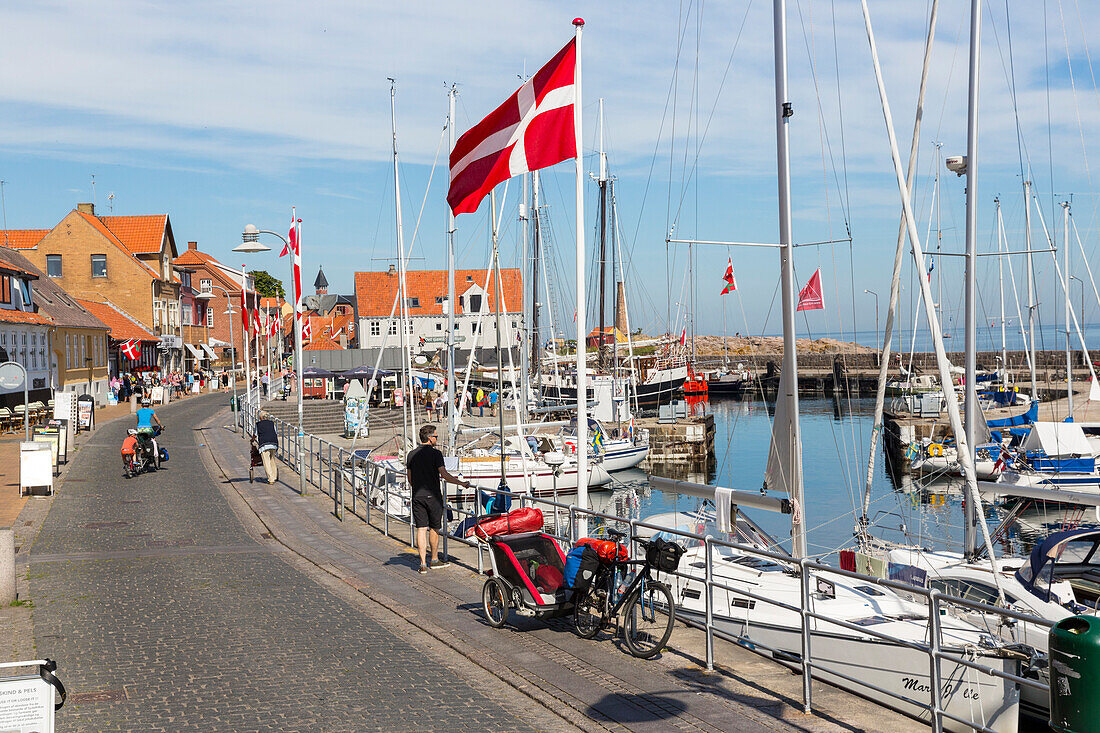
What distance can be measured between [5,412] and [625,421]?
87.8 feet

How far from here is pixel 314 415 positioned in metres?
48.4

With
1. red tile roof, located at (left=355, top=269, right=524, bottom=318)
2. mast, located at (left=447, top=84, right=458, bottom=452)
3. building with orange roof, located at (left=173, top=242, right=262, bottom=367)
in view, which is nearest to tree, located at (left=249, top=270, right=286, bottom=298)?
building with orange roof, located at (left=173, top=242, right=262, bottom=367)

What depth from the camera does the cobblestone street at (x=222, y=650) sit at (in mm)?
7133

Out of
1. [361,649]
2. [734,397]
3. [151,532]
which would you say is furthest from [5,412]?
[734,397]

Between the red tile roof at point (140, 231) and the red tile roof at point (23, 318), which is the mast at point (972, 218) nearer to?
the red tile roof at point (23, 318)

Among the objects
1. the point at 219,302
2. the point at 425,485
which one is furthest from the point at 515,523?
the point at 219,302

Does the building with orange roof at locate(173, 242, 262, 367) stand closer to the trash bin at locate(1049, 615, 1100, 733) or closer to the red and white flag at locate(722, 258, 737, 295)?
the red and white flag at locate(722, 258, 737, 295)

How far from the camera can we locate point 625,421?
153ft

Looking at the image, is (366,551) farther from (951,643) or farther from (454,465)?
(454,465)

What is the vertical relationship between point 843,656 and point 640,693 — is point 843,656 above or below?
below

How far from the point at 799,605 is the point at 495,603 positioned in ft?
15.4

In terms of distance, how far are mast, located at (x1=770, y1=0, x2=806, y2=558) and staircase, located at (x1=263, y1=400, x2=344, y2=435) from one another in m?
34.9

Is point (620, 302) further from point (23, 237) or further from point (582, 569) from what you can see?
point (582, 569)

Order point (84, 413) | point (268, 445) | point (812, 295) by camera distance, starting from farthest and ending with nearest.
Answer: point (84, 413)
point (268, 445)
point (812, 295)
